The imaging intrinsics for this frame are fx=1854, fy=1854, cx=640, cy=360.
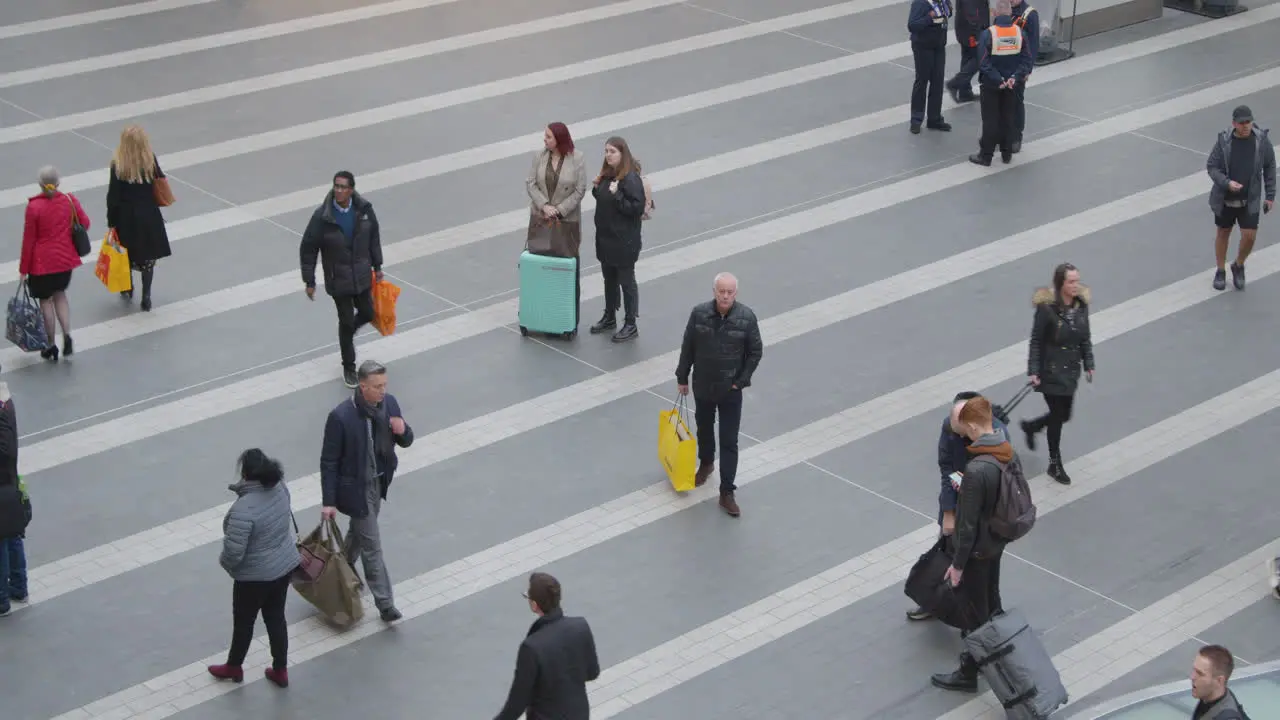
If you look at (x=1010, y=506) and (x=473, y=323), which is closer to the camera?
(x=1010, y=506)

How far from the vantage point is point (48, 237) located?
1496cm

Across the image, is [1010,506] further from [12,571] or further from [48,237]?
[48,237]

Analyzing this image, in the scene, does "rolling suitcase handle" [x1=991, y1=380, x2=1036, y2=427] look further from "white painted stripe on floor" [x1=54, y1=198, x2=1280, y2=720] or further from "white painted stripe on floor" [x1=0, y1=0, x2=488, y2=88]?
"white painted stripe on floor" [x1=0, y1=0, x2=488, y2=88]

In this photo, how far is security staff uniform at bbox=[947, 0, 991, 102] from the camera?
2208 cm

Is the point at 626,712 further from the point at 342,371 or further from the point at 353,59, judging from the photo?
the point at 353,59

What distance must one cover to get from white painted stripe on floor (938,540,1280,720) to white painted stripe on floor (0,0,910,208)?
1143 cm

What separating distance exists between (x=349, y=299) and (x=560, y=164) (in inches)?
86.9

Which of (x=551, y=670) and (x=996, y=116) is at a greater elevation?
(x=551, y=670)

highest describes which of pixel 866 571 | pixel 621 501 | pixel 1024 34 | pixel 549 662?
pixel 1024 34

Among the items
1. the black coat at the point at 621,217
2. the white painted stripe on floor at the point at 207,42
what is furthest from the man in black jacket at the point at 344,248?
the white painted stripe on floor at the point at 207,42

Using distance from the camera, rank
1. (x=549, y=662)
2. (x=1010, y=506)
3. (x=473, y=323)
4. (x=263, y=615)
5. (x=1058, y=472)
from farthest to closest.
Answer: (x=473, y=323) → (x=1058, y=472) → (x=263, y=615) → (x=1010, y=506) → (x=549, y=662)

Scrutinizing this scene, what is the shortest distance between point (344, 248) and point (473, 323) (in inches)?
75.7

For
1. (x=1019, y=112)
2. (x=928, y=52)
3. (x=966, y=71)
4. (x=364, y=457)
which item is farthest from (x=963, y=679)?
(x=966, y=71)

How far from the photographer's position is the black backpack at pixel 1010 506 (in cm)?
1050
